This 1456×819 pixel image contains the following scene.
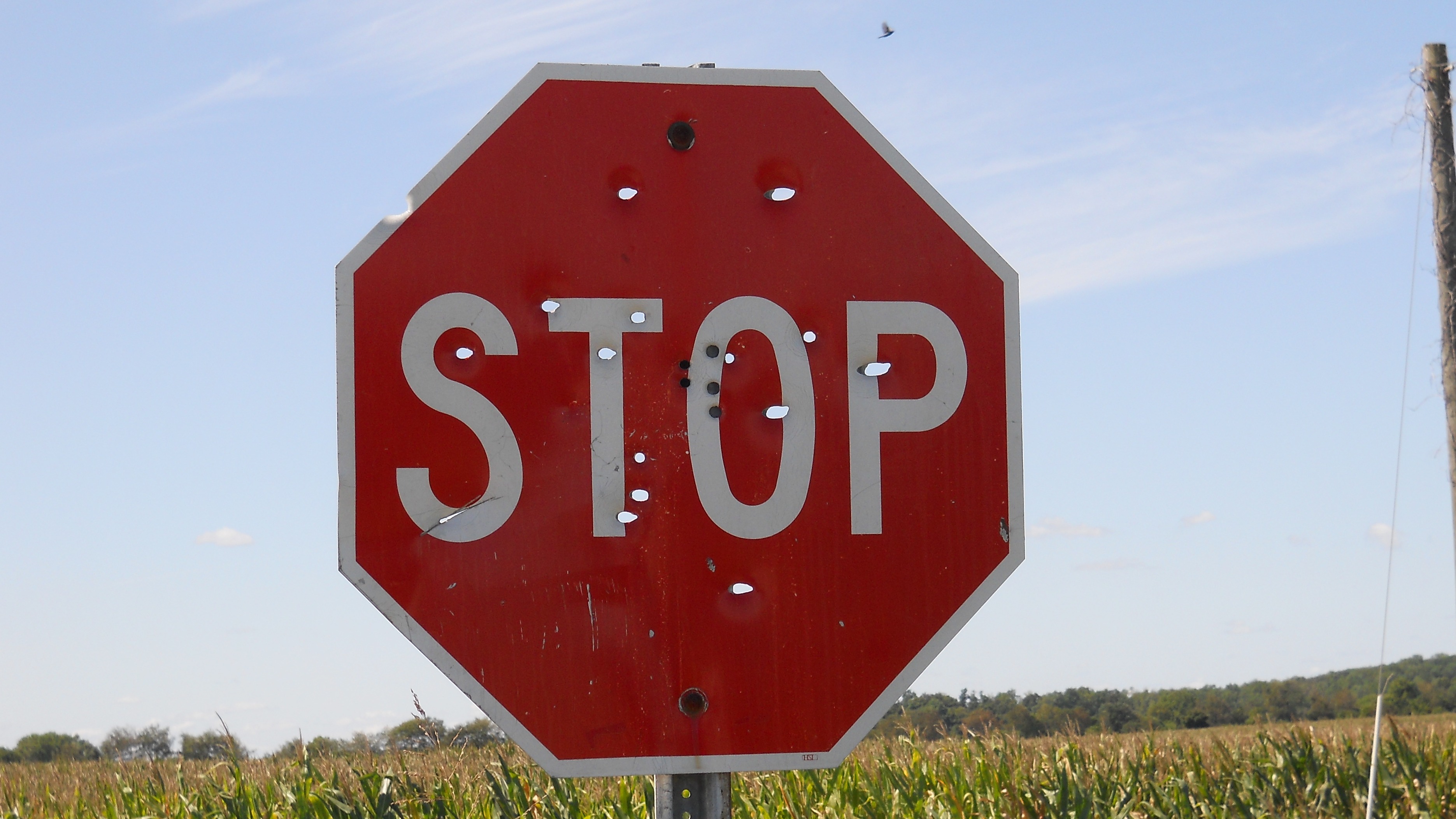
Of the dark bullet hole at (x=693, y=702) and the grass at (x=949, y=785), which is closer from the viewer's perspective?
the dark bullet hole at (x=693, y=702)

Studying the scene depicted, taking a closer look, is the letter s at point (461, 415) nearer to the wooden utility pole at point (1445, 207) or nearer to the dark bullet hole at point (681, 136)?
the dark bullet hole at point (681, 136)

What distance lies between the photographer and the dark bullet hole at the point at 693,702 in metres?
2.24

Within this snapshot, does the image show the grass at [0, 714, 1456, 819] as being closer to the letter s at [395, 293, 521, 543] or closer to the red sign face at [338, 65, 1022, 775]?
the red sign face at [338, 65, 1022, 775]

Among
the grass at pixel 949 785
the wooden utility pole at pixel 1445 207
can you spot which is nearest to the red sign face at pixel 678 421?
the grass at pixel 949 785

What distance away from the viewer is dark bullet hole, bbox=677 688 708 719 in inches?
88.4

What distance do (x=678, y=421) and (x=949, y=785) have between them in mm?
3134

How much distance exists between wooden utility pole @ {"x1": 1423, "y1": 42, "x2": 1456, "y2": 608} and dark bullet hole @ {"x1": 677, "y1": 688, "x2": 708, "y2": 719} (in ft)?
36.1

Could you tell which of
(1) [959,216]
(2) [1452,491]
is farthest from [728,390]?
(2) [1452,491]

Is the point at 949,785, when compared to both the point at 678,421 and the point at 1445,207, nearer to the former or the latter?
the point at 678,421

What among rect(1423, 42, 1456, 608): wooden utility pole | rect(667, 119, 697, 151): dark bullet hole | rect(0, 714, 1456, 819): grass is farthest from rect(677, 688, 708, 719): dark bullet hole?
rect(1423, 42, 1456, 608): wooden utility pole

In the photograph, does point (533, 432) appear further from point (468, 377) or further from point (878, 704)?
point (878, 704)

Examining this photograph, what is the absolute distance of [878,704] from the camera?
232 cm

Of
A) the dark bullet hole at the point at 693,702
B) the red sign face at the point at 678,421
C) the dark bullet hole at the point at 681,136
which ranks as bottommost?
the dark bullet hole at the point at 693,702

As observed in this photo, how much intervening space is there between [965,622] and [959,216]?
81 centimetres
